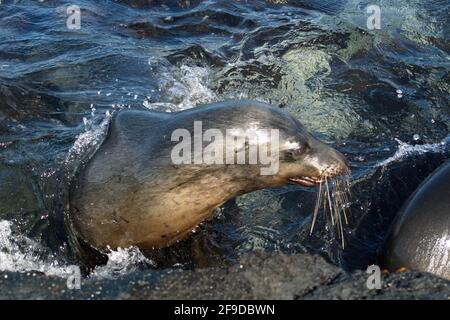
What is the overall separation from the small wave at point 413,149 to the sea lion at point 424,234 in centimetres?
120

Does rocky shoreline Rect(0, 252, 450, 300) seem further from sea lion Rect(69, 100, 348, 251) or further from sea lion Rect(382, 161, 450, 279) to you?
sea lion Rect(382, 161, 450, 279)

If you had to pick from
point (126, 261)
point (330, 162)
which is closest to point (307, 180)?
point (330, 162)

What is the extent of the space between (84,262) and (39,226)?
1.35 feet

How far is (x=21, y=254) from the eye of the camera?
4.02 metres

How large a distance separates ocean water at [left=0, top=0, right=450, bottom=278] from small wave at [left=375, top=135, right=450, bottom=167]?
0.02 m

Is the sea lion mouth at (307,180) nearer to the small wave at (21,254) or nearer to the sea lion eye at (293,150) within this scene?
the sea lion eye at (293,150)

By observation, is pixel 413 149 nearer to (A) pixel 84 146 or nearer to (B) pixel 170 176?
(B) pixel 170 176

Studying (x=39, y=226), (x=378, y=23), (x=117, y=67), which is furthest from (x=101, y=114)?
(x=378, y=23)

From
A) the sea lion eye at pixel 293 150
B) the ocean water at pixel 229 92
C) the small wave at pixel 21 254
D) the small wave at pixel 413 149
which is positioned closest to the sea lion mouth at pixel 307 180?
the sea lion eye at pixel 293 150

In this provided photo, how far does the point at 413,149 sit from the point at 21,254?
3.34 metres

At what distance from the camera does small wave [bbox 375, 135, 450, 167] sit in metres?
5.62

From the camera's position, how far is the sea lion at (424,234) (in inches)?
162

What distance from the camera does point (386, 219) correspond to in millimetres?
4926

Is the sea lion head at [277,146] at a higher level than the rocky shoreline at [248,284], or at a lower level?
higher
